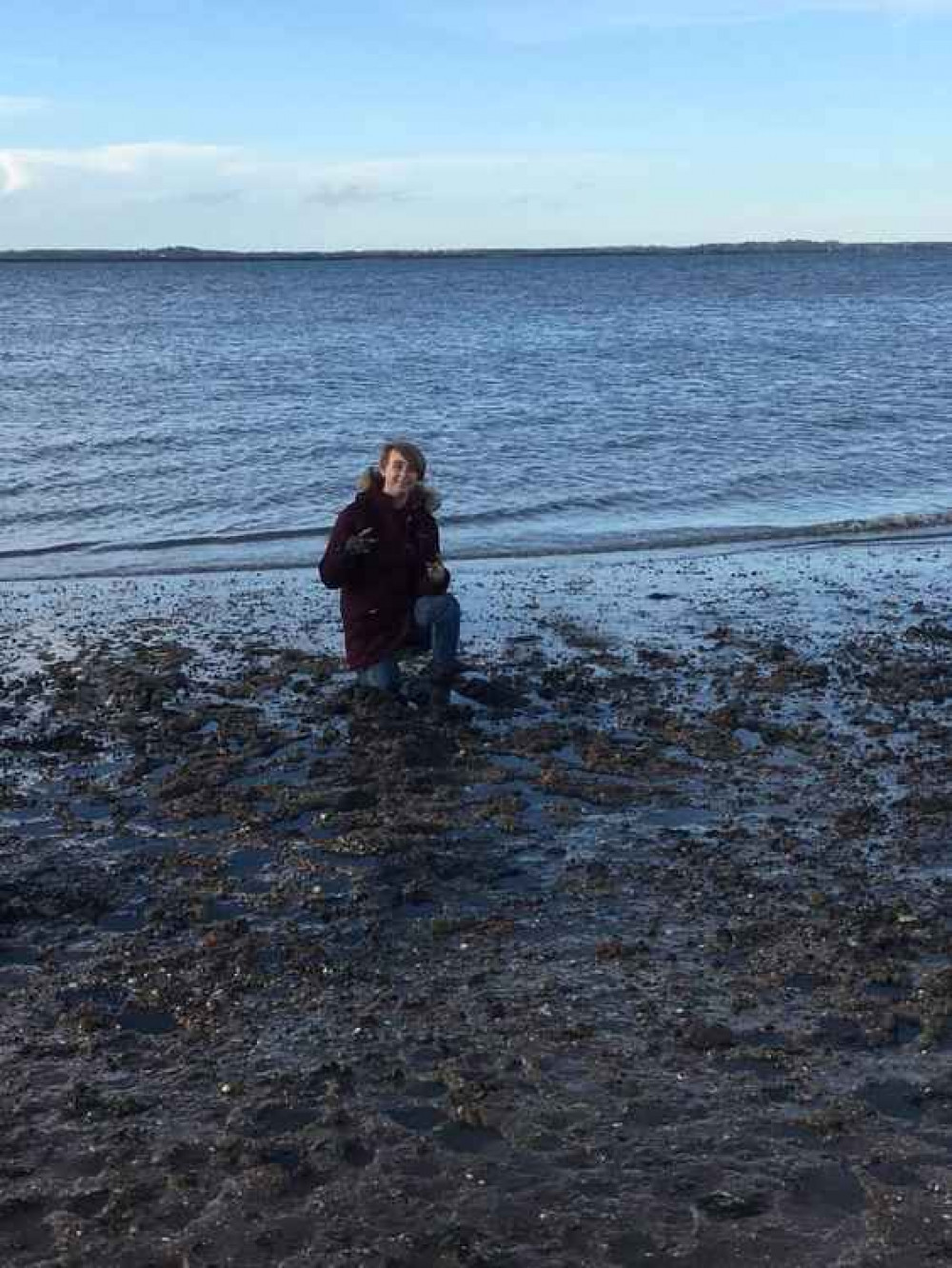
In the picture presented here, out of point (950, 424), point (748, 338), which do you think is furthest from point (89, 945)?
point (748, 338)

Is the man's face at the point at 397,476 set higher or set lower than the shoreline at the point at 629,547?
higher

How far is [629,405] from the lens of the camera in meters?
37.2

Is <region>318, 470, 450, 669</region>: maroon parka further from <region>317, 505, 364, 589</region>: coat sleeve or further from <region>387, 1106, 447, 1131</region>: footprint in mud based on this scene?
<region>387, 1106, 447, 1131</region>: footprint in mud

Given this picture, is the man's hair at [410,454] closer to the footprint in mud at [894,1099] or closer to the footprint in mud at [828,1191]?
the footprint in mud at [894,1099]

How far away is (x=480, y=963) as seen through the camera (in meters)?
6.91

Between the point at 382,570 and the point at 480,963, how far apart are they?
5.21m

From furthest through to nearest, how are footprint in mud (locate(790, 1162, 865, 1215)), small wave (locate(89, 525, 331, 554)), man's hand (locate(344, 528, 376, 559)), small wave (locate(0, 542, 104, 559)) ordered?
small wave (locate(89, 525, 331, 554)), small wave (locate(0, 542, 104, 559)), man's hand (locate(344, 528, 376, 559)), footprint in mud (locate(790, 1162, 865, 1215))

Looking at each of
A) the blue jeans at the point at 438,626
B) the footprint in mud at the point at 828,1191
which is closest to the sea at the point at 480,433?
the blue jeans at the point at 438,626

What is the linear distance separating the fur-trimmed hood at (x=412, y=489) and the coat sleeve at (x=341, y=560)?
219 mm

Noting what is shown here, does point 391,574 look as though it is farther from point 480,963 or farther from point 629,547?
point 629,547

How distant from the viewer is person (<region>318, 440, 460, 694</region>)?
1137 cm

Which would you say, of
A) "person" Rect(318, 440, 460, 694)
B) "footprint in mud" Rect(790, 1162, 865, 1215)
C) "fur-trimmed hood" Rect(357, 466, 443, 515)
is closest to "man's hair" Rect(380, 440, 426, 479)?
"person" Rect(318, 440, 460, 694)

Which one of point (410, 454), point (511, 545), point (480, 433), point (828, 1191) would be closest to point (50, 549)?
point (511, 545)

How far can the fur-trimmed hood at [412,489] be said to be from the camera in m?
11.4
